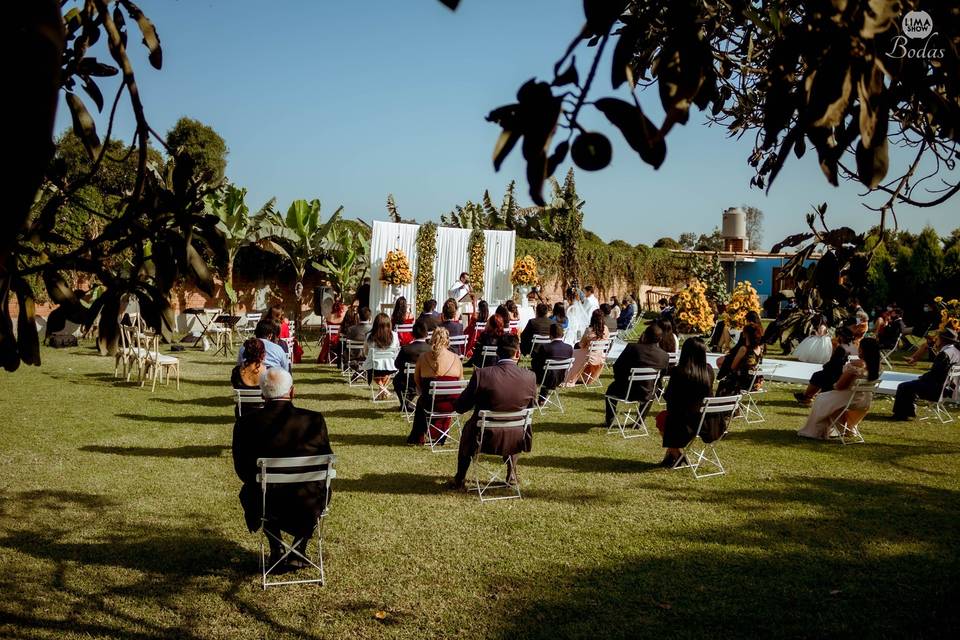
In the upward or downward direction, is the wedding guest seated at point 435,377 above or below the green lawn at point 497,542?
above

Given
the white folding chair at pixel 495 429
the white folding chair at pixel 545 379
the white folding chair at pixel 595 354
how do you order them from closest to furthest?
the white folding chair at pixel 495 429
the white folding chair at pixel 545 379
the white folding chair at pixel 595 354

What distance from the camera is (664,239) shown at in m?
51.0

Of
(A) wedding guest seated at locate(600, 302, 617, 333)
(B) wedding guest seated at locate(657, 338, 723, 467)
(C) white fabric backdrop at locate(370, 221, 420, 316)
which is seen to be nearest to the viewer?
(B) wedding guest seated at locate(657, 338, 723, 467)

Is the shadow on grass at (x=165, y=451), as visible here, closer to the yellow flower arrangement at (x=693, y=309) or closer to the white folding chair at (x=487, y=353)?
the white folding chair at (x=487, y=353)

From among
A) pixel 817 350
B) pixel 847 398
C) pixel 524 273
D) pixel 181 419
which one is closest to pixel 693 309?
pixel 817 350

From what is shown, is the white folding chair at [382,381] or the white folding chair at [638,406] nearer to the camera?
the white folding chair at [638,406]

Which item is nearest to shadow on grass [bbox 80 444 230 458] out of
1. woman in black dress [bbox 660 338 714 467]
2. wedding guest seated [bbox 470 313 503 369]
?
woman in black dress [bbox 660 338 714 467]

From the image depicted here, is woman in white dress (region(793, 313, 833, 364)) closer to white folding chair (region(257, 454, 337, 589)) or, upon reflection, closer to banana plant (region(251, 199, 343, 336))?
banana plant (region(251, 199, 343, 336))

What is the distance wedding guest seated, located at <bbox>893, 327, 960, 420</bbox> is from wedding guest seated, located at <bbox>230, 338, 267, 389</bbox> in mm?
9516

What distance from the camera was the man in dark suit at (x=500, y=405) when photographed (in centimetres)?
716

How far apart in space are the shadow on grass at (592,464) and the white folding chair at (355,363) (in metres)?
5.37

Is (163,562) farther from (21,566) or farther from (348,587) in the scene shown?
(348,587)
